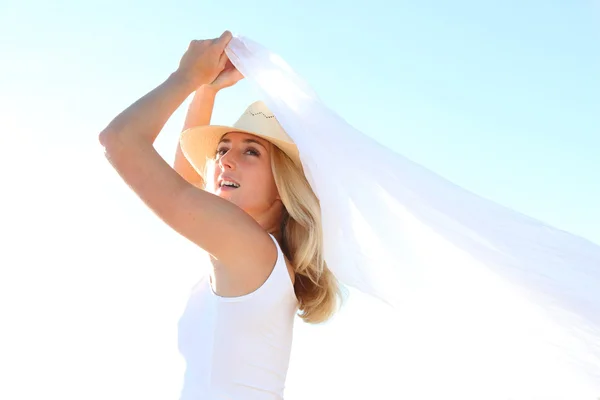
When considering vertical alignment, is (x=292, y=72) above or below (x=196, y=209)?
above

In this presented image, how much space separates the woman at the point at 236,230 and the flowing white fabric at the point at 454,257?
27cm

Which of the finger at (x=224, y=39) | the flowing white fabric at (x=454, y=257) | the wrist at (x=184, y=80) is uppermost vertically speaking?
the finger at (x=224, y=39)

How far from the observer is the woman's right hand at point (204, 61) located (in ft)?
10.8

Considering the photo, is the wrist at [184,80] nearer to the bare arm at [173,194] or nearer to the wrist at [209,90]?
the bare arm at [173,194]

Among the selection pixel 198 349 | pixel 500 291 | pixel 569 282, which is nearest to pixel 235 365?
pixel 198 349

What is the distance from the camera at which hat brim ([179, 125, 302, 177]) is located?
3541 mm

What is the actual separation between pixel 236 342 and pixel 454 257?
0.93 m

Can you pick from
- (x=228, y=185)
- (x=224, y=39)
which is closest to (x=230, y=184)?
(x=228, y=185)

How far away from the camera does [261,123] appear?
358 centimetres

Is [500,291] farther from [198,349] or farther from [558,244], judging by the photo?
[198,349]

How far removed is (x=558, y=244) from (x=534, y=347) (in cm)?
43

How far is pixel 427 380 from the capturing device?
3.20 m

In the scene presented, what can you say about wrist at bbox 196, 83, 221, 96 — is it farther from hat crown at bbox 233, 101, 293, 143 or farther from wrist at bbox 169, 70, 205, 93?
wrist at bbox 169, 70, 205, 93

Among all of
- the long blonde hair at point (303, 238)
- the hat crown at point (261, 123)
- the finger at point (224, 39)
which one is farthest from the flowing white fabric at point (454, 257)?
the finger at point (224, 39)
